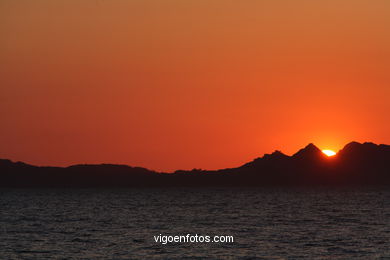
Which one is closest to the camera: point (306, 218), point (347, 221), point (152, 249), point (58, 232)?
point (152, 249)

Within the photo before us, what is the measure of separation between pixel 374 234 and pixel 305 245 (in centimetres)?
1626

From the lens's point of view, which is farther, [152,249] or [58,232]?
[58,232]

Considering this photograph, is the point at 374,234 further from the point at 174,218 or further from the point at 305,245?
the point at 174,218

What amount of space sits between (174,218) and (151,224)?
15121 mm

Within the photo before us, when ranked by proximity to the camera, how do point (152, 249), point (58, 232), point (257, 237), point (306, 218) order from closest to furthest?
1. point (152, 249)
2. point (257, 237)
3. point (58, 232)
4. point (306, 218)

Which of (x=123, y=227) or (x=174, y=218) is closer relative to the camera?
(x=123, y=227)

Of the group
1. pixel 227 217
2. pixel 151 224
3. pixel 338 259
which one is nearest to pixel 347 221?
pixel 227 217

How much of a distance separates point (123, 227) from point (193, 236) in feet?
60.2

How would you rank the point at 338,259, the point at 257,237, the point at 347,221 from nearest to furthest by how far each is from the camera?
the point at 338,259
the point at 257,237
the point at 347,221

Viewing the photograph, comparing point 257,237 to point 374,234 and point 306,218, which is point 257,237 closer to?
point 374,234

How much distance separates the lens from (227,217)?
421 ft

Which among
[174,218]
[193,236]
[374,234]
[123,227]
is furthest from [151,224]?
[374,234]

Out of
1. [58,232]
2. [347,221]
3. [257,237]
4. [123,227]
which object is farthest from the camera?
[347,221]

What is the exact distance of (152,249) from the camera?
251 ft
